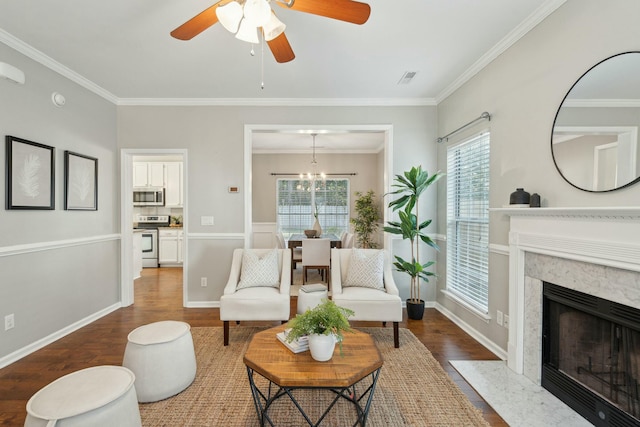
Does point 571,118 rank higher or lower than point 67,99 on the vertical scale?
lower

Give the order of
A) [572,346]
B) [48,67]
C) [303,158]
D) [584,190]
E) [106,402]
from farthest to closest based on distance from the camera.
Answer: [303,158]
[48,67]
[572,346]
[584,190]
[106,402]

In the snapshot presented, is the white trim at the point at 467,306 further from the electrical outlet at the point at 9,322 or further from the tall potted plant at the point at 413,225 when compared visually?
the electrical outlet at the point at 9,322

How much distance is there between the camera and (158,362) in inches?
81.0

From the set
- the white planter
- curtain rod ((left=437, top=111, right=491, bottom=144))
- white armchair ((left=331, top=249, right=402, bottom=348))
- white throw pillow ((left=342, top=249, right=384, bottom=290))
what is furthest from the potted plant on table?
curtain rod ((left=437, top=111, right=491, bottom=144))

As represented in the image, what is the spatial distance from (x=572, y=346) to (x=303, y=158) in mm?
6123

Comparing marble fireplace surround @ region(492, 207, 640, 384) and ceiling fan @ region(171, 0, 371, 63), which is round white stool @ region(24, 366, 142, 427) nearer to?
ceiling fan @ region(171, 0, 371, 63)

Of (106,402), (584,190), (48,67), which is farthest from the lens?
(48,67)

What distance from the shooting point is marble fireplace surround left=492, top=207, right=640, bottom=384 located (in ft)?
5.26

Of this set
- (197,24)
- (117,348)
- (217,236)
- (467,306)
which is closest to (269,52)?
(197,24)

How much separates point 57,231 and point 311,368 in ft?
10.3

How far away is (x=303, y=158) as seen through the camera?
7.33 metres

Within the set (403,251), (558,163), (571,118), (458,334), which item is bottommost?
(458,334)

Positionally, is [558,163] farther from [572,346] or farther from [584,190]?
[572,346]

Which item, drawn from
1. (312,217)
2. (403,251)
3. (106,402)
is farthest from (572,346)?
(312,217)
